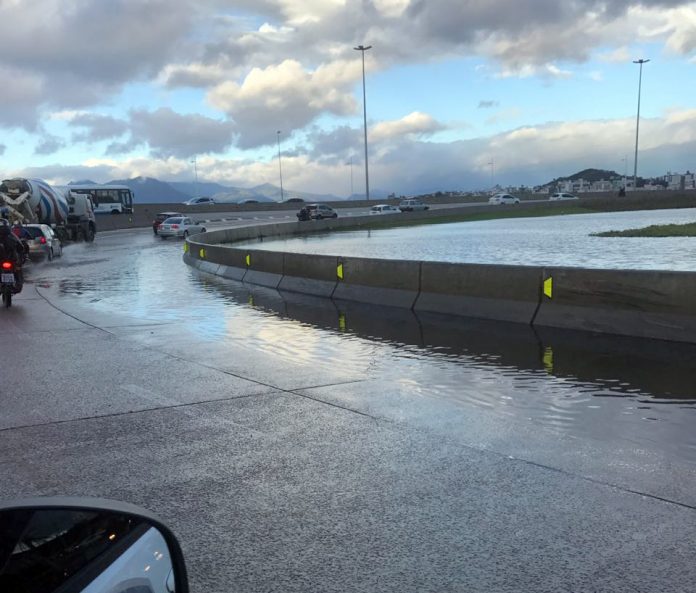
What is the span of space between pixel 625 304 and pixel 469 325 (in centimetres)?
250

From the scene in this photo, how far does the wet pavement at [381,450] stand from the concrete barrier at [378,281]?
8.22 ft

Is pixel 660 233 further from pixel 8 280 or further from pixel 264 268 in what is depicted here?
pixel 8 280

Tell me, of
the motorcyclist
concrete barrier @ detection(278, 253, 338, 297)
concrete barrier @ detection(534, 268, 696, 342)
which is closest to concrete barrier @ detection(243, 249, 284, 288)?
concrete barrier @ detection(278, 253, 338, 297)

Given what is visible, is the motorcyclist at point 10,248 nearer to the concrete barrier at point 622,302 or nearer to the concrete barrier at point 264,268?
the concrete barrier at point 264,268

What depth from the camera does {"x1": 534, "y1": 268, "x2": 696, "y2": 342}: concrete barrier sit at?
916 cm

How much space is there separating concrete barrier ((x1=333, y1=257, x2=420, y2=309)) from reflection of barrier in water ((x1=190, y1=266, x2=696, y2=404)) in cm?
29

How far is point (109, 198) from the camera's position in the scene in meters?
79.0

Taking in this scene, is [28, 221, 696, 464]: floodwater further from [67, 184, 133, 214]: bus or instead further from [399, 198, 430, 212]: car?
[67, 184, 133, 214]: bus

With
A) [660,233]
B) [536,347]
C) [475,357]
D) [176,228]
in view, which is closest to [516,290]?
[536,347]

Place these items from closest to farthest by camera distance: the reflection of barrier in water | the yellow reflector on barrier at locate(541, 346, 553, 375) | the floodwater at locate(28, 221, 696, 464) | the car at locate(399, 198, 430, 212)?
the floodwater at locate(28, 221, 696, 464)
the reflection of barrier in water
the yellow reflector on barrier at locate(541, 346, 553, 375)
the car at locate(399, 198, 430, 212)

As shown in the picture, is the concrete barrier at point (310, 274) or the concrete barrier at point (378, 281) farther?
the concrete barrier at point (310, 274)

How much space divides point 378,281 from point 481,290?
9.02 ft

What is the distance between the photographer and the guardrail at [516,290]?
9.38 m

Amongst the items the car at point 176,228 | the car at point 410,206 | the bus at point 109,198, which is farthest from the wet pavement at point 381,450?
the bus at point 109,198
